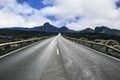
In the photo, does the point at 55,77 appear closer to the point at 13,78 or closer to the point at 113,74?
the point at 13,78

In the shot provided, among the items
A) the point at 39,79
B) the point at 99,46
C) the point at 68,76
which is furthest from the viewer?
the point at 99,46

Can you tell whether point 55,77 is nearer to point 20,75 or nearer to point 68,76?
point 68,76

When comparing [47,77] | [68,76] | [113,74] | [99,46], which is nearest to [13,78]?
[47,77]

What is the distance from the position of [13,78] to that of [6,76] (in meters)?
0.57

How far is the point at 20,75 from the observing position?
8.95 m

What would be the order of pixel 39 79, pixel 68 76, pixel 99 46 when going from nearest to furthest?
pixel 39 79, pixel 68 76, pixel 99 46

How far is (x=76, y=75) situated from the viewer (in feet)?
29.0

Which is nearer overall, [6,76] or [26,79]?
[26,79]

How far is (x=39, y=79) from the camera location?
814cm

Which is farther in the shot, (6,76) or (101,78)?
(6,76)

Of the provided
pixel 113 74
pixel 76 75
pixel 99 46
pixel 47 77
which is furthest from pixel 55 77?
pixel 99 46

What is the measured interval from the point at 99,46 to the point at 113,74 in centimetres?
1391

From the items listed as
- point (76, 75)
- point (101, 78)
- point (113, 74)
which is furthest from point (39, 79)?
point (113, 74)

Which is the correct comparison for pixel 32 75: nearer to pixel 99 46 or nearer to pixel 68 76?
pixel 68 76
